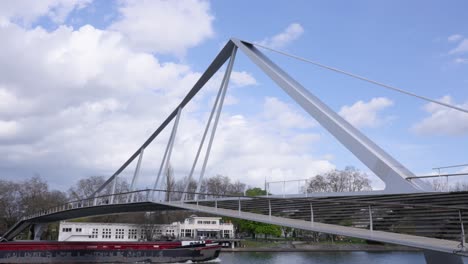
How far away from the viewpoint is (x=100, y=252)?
47.9 meters

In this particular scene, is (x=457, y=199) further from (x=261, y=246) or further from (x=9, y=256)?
(x=261, y=246)

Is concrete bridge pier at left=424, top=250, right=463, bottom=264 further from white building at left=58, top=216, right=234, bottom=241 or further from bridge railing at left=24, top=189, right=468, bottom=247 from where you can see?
white building at left=58, top=216, right=234, bottom=241

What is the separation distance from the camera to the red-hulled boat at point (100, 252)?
4638cm

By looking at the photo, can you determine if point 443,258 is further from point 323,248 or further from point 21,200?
point 21,200

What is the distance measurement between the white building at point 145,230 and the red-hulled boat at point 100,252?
59.3 feet

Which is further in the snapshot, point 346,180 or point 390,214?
point 346,180

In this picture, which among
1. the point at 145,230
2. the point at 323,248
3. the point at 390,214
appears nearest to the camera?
the point at 390,214

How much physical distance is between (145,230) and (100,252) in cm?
2643

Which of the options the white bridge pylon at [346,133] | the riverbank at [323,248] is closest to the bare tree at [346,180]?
the riverbank at [323,248]

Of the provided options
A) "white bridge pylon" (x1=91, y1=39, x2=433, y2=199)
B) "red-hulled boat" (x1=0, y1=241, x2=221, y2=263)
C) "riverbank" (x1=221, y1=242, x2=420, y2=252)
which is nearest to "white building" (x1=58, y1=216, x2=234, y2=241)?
"riverbank" (x1=221, y1=242, x2=420, y2=252)

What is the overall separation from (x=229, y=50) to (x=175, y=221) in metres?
61.4

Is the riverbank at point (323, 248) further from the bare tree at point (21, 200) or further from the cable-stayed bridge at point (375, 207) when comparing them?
the cable-stayed bridge at point (375, 207)

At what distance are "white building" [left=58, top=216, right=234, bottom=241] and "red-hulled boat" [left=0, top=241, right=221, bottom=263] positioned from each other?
18.1 metres

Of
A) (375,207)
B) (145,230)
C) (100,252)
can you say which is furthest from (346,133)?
(145,230)
